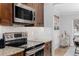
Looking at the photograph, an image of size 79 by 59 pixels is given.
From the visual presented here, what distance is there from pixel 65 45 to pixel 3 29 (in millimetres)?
764

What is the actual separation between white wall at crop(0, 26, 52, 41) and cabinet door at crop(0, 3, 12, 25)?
0.09m

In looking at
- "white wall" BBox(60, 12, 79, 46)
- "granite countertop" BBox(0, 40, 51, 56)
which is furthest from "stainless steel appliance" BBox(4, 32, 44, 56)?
"white wall" BBox(60, 12, 79, 46)

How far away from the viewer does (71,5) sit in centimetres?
170

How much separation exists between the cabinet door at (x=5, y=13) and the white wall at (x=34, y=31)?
9 centimetres

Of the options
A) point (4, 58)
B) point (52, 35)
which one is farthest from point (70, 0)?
point (4, 58)

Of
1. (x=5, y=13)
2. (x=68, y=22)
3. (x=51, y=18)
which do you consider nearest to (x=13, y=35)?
(x=5, y=13)

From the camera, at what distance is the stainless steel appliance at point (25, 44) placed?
1.75m

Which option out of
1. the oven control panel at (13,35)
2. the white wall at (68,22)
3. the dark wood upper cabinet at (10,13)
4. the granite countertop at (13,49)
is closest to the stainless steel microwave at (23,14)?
the dark wood upper cabinet at (10,13)

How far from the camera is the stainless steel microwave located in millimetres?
1743

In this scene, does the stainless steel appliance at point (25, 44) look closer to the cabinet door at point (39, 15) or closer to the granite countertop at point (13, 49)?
the granite countertop at point (13, 49)

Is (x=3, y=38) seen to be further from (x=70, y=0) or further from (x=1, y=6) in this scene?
(x=70, y=0)

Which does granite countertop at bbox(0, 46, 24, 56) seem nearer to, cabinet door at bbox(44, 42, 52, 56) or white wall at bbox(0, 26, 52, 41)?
white wall at bbox(0, 26, 52, 41)

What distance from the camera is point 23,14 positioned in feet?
5.84

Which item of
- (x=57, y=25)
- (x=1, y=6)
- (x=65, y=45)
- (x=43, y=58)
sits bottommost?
(x=43, y=58)
